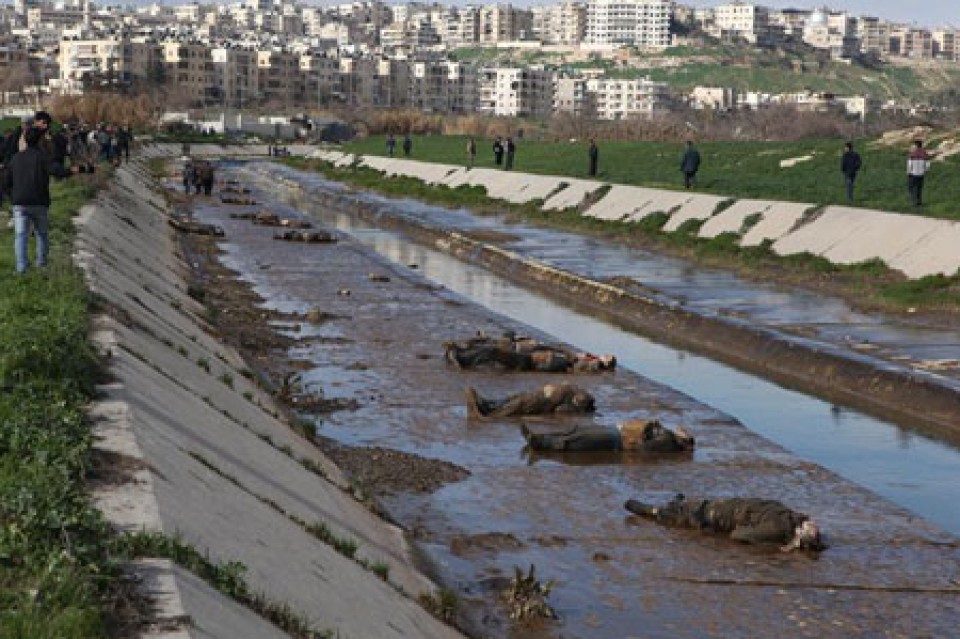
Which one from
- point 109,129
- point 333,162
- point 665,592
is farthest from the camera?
point 333,162

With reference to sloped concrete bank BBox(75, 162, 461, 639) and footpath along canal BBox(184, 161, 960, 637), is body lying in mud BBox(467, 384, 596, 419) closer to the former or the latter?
footpath along canal BBox(184, 161, 960, 637)

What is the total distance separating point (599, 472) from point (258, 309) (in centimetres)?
1400

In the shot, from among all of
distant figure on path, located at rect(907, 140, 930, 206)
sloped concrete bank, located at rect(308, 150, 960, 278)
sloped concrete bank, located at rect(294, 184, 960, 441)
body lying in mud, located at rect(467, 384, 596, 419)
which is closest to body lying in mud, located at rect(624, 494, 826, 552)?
body lying in mud, located at rect(467, 384, 596, 419)

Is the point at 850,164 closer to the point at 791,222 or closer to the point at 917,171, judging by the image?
the point at 917,171

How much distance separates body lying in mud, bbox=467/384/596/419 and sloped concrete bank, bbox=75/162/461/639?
239 cm

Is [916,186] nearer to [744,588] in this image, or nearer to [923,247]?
[923,247]

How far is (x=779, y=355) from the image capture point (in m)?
23.2

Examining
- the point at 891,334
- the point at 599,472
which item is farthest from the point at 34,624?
the point at 891,334

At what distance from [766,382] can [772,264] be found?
1366cm

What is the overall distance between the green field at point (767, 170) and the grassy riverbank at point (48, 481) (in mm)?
25070

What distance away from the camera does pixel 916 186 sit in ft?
123

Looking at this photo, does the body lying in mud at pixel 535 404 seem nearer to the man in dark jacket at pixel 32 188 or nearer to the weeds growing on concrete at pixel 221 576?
the man in dark jacket at pixel 32 188

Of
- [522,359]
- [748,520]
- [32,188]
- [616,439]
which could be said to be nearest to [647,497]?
[748,520]

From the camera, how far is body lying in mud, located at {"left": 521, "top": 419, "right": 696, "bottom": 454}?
50.7 ft
